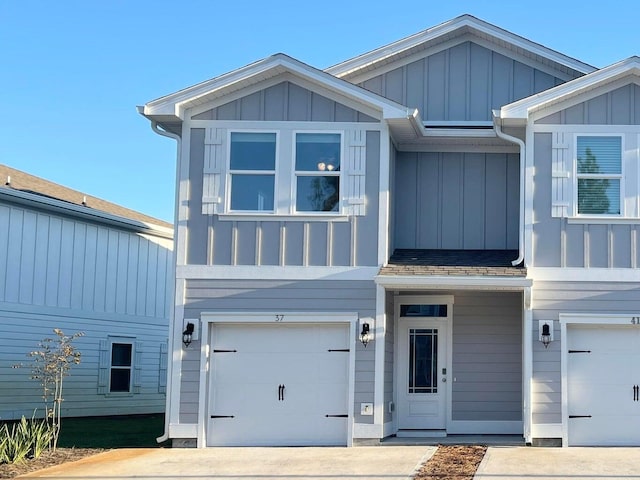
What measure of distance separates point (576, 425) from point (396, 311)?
11.4 feet

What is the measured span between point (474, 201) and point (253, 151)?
3.87 m

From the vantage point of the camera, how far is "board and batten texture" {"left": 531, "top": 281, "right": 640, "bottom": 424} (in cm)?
1412

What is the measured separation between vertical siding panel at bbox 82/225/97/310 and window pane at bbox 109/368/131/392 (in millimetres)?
1981

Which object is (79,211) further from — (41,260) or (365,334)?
(365,334)

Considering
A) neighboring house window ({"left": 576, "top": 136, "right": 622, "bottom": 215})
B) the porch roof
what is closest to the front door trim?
the porch roof

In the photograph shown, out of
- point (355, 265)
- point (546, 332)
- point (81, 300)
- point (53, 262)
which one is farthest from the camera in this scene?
point (81, 300)

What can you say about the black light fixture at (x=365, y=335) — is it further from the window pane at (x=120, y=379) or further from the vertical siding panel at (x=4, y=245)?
the window pane at (x=120, y=379)

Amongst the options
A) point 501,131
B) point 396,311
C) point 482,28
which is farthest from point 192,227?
point 482,28

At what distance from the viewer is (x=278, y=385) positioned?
48.2 feet

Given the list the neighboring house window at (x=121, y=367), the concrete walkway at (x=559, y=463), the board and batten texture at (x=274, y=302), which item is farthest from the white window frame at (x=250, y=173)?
the neighboring house window at (x=121, y=367)

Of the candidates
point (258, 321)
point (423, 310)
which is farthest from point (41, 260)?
point (423, 310)

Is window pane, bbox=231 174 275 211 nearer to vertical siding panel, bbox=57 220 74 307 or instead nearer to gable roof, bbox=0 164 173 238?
gable roof, bbox=0 164 173 238

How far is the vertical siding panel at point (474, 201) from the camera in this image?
15922mm

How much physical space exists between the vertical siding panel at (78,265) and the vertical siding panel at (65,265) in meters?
0.11
